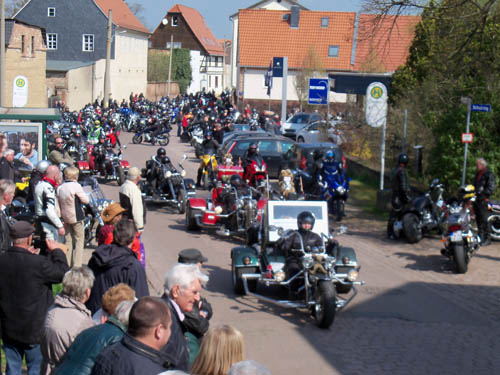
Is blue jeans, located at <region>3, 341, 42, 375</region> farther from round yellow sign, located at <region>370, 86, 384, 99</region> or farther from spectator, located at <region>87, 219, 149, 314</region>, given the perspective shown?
round yellow sign, located at <region>370, 86, 384, 99</region>

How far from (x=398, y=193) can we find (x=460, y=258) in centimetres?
338

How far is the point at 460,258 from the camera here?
11.9m

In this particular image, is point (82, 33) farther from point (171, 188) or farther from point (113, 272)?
point (113, 272)

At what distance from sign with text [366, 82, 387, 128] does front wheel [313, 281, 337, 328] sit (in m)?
10.3

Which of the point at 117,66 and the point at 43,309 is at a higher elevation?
the point at 117,66

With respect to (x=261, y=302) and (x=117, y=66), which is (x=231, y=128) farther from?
(x=117, y=66)

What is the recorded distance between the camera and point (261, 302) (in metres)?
10.2

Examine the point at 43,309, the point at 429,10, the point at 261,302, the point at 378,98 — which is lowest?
the point at 261,302

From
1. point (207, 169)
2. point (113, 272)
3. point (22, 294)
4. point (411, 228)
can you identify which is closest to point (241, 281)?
point (113, 272)

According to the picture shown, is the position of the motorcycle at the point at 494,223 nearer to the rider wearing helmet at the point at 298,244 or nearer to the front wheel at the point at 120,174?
the rider wearing helmet at the point at 298,244

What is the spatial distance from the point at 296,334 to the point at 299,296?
1.00 m

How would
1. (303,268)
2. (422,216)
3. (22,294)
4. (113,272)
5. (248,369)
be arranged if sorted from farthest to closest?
(422,216) < (303,268) < (113,272) < (22,294) < (248,369)

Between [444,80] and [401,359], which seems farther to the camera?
[444,80]

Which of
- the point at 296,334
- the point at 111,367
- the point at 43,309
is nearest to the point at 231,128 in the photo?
the point at 296,334
